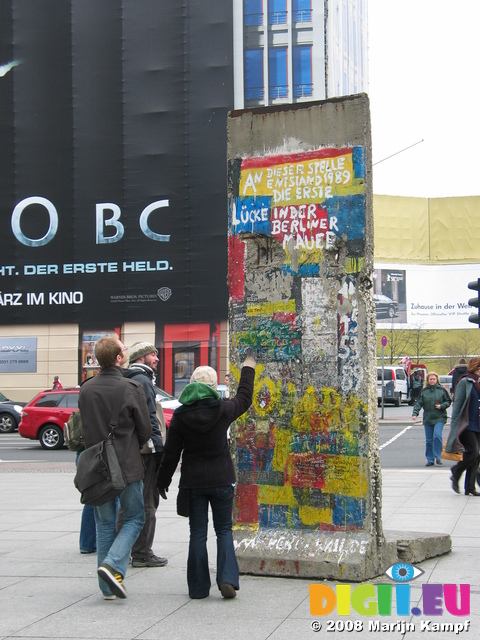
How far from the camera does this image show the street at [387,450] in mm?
18109

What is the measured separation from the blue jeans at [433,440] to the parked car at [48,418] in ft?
30.9

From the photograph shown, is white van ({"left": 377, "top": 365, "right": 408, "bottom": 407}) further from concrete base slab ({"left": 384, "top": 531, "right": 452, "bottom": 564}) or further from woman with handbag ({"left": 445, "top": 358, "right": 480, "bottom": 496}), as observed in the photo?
concrete base slab ({"left": 384, "top": 531, "right": 452, "bottom": 564})

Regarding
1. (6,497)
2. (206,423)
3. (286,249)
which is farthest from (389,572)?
(6,497)

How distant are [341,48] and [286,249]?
42.2 metres

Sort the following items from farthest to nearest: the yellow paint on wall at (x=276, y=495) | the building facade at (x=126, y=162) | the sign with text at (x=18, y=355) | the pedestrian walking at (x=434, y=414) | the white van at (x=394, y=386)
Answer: the white van at (x=394, y=386), the sign with text at (x=18, y=355), the building facade at (x=126, y=162), the pedestrian walking at (x=434, y=414), the yellow paint on wall at (x=276, y=495)

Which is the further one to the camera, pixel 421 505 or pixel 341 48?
pixel 341 48

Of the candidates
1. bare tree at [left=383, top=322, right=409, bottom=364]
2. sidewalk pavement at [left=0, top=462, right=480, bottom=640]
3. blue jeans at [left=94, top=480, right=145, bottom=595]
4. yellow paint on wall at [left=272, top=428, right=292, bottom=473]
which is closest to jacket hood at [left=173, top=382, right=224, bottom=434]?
blue jeans at [left=94, top=480, right=145, bottom=595]

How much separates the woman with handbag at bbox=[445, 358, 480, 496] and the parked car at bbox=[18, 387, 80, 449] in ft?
41.4

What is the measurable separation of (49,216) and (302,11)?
1445 centimetres

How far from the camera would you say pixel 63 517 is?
34.3 ft

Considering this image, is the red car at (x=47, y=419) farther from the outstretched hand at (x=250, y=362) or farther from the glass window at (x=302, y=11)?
the glass window at (x=302, y=11)

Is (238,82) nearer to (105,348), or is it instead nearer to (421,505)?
(421,505)

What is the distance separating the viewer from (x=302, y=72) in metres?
39.6

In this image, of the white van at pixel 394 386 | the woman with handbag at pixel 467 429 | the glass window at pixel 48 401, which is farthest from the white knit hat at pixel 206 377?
the white van at pixel 394 386
